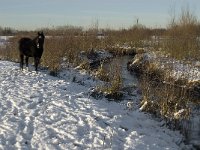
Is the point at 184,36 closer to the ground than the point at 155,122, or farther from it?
farther from it

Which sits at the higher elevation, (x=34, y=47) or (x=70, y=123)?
(x=34, y=47)

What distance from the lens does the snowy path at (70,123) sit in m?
6.89

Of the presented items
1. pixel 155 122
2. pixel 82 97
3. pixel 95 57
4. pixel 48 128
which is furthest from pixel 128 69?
pixel 48 128

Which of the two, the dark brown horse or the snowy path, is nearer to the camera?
the snowy path

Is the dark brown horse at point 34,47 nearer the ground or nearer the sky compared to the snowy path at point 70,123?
nearer the sky

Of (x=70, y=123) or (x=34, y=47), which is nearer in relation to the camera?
(x=70, y=123)

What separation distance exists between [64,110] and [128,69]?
859 cm

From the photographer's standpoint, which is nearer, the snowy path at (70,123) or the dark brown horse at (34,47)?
the snowy path at (70,123)

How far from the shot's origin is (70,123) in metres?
7.67

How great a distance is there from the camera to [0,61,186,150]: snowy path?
6887 millimetres

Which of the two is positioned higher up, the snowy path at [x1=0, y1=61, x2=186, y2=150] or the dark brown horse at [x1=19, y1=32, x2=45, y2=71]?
the dark brown horse at [x1=19, y1=32, x2=45, y2=71]

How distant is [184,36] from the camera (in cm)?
1565

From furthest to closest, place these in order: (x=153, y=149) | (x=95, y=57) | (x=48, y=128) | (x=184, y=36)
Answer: (x=95, y=57), (x=184, y=36), (x=48, y=128), (x=153, y=149)

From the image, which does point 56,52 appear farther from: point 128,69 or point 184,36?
point 184,36
